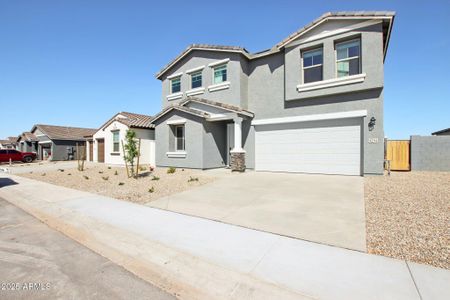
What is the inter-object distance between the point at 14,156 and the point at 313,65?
109ft

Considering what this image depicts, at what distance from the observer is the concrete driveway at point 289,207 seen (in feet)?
14.4

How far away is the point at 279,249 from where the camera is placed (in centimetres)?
370

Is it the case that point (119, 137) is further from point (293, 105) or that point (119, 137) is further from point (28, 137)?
point (28, 137)

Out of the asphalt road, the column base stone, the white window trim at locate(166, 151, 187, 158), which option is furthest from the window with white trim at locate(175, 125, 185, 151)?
the asphalt road

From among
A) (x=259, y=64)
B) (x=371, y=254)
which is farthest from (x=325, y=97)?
(x=371, y=254)

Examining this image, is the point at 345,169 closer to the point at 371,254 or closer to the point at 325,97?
the point at 325,97

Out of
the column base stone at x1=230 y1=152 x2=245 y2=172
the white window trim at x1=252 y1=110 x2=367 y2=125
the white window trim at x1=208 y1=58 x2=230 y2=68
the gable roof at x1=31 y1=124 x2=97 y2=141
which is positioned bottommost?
the column base stone at x1=230 y1=152 x2=245 y2=172

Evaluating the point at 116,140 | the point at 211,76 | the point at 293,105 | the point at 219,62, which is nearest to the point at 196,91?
the point at 211,76

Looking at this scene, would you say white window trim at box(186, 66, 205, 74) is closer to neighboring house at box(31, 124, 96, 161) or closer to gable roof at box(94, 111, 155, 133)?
gable roof at box(94, 111, 155, 133)

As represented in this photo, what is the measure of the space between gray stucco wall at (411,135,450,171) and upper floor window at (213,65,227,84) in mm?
12609

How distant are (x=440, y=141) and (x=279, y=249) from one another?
15042mm

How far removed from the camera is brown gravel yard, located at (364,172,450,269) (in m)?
3.52

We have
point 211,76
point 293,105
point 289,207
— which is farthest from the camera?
point 211,76

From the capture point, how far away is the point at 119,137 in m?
19.5
